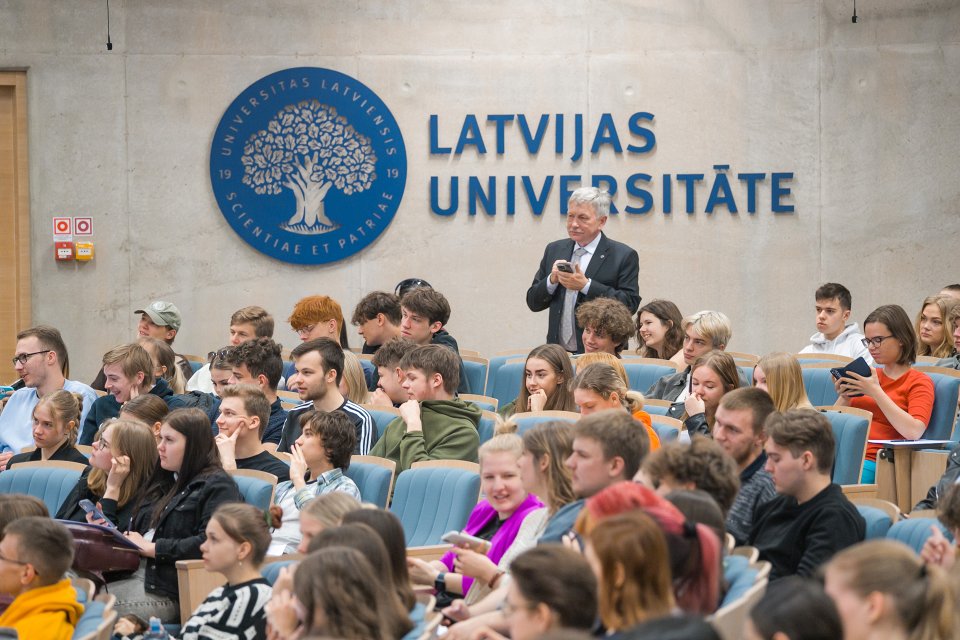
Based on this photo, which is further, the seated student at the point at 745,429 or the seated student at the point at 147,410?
the seated student at the point at 147,410

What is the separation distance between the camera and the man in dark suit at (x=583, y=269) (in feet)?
23.9

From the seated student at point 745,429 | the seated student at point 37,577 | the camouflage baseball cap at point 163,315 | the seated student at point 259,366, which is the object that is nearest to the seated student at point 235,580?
the seated student at point 37,577

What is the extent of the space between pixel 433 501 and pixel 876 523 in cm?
160

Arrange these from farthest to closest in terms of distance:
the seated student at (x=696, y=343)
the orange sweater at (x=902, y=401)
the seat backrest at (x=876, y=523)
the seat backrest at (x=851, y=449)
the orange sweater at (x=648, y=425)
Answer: the seated student at (x=696, y=343), the orange sweater at (x=902, y=401), the seat backrest at (x=851, y=449), the orange sweater at (x=648, y=425), the seat backrest at (x=876, y=523)

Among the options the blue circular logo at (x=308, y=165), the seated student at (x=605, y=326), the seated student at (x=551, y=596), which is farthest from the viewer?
the blue circular logo at (x=308, y=165)

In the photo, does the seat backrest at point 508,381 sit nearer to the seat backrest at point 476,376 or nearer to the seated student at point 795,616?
the seat backrest at point 476,376

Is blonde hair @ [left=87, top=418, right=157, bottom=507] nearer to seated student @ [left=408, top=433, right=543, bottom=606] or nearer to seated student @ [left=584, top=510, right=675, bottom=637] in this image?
seated student @ [left=408, top=433, right=543, bottom=606]

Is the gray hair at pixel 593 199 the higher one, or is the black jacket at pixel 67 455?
the gray hair at pixel 593 199

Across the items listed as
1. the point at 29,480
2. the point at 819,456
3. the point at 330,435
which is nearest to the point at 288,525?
the point at 330,435

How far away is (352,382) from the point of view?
604cm

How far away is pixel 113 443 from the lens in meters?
4.79

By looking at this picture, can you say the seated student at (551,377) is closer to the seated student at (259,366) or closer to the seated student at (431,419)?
the seated student at (431,419)

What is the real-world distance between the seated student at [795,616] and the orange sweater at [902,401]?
3.46m

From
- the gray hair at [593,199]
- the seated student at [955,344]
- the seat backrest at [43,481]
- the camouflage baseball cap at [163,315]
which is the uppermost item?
the gray hair at [593,199]
